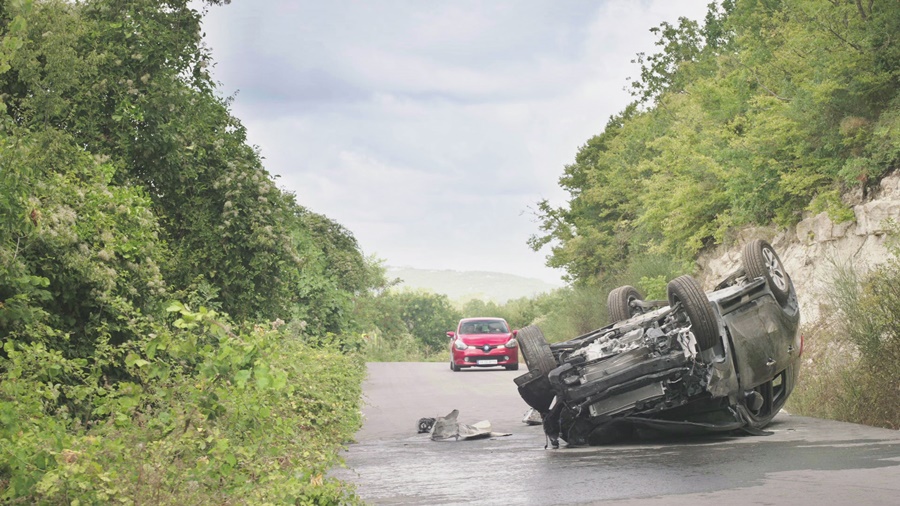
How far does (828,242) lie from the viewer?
91.7 ft

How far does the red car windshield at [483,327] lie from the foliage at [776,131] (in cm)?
652

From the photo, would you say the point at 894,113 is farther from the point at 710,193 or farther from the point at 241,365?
the point at 241,365

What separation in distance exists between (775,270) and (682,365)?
2540 millimetres

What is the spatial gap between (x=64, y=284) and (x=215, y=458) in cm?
541

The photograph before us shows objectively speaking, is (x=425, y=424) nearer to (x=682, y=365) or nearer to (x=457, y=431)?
(x=457, y=431)

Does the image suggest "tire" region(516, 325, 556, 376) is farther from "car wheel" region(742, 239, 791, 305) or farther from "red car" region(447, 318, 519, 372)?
"red car" region(447, 318, 519, 372)

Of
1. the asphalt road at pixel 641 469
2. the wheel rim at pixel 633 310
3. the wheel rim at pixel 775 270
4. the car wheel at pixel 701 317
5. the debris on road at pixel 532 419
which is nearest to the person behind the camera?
the asphalt road at pixel 641 469

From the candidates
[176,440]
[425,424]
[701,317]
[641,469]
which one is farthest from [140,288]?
[701,317]

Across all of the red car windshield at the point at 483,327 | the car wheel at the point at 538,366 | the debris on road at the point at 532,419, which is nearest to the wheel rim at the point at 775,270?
the car wheel at the point at 538,366

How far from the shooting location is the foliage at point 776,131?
1019 inches

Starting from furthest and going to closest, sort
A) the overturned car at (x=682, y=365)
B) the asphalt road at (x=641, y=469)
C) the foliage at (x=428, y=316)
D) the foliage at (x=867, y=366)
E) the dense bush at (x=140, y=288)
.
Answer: the foliage at (x=428, y=316), the foliage at (x=867, y=366), the overturned car at (x=682, y=365), the asphalt road at (x=641, y=469), the dense bush at (x=140, y=288)

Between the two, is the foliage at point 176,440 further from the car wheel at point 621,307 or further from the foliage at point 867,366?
the foliage at point 867,366

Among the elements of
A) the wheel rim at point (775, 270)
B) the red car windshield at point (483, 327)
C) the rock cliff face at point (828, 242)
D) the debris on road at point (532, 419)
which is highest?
the rock cliff face at point (828, 242)

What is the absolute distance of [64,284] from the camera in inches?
471
